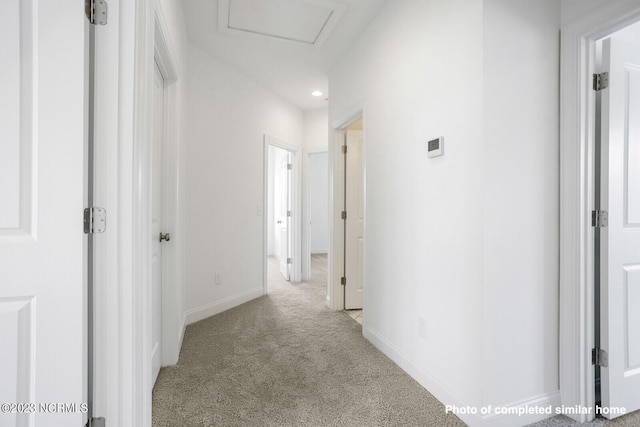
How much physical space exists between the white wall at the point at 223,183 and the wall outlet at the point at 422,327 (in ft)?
6.75

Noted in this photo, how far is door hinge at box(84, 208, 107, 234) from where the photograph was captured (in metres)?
1.07

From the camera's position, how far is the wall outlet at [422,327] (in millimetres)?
1911

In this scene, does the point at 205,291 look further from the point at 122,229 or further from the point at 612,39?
the point at 612,39

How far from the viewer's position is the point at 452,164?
169 cm

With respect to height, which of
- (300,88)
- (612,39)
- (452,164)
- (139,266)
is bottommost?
(139,266)

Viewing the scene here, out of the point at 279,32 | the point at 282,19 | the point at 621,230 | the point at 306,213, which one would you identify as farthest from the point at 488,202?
the point at 306,213

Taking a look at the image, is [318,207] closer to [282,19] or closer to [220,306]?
[220,306]

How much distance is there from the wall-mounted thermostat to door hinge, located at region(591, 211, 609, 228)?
0.82 metres

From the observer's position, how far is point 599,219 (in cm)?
163

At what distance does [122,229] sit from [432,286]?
5.27ft

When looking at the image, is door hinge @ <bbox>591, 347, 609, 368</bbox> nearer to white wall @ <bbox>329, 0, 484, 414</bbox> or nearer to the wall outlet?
white wall @ <bbox>329, 0, 484, 414</bbox>

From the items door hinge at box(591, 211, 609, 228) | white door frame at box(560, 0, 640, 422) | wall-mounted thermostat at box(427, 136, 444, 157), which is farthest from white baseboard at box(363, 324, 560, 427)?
wall-mounted thermostat at box(427, 136, 444, 157)

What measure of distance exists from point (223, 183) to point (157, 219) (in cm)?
141

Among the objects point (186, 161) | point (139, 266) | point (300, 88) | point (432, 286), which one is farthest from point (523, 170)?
point (300, 88)
